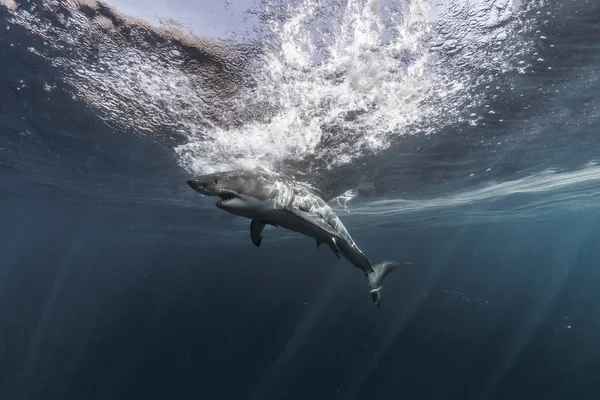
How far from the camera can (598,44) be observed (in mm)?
9031

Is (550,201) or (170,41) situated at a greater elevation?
(170,41)

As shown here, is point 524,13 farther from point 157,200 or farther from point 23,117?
point 157,200

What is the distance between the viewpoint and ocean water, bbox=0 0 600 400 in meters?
7.93

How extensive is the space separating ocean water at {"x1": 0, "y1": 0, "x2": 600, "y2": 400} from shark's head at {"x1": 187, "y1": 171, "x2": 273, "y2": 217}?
4125 mm

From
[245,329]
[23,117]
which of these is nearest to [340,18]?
[23,117]

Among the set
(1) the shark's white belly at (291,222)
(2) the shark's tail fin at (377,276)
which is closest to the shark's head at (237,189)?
(1) the shark's white belly at (291,222)

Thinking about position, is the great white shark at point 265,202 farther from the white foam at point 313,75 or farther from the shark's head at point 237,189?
the white foam at point 313,75

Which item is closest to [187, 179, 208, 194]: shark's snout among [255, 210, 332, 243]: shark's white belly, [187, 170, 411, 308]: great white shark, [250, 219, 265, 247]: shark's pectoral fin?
[187, 170, 411, 308]: great white shark

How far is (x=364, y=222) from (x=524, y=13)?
88.0 feet

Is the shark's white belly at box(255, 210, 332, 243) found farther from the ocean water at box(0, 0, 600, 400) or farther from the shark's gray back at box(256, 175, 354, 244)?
the ocean water at box(0, 0, 600, 400)

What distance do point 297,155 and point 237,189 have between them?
10061 millimetres

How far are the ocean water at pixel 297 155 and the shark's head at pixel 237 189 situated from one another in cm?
413

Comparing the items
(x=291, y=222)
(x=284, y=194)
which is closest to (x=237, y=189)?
(x=284, y=194)

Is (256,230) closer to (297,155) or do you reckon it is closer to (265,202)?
(265,202)
